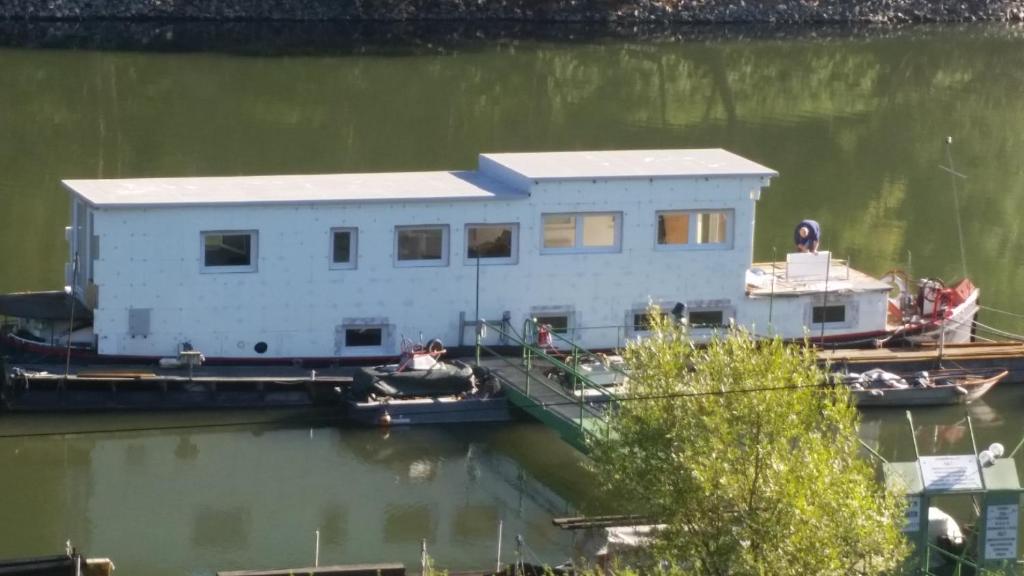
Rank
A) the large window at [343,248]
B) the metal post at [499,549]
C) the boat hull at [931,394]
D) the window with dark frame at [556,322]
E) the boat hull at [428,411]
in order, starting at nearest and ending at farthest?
1. the metal post at [499,549]
2. the boat hull at [428,411]
3. the large window at [343,248]
4. the boat hull at [931,394]
5. the window with dark frame at [556,322]

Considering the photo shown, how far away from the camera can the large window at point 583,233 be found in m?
30.8

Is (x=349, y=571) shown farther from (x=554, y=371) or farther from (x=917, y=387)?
(x=917, y=387)

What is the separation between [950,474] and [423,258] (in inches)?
448

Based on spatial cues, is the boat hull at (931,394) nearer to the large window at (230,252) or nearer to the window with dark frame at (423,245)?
the window with dark frame at (423,245)

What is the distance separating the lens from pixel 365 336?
3055 cm

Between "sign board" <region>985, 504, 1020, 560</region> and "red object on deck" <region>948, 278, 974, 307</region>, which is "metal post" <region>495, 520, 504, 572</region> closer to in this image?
"sign board" <region>985, 504, 1020, 560</region>

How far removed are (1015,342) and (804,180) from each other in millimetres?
16516

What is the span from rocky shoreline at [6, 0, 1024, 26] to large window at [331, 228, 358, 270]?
1706 inches

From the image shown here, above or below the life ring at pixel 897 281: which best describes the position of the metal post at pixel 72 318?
below

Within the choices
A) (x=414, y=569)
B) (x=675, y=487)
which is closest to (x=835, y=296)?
(x=414, y=569)

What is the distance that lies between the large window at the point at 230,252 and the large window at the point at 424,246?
7.20ft

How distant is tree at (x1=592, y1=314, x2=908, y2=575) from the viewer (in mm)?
18578

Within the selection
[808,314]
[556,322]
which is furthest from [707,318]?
[556,322]

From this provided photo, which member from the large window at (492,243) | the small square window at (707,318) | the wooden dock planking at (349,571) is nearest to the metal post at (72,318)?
the large window at (492,243)
